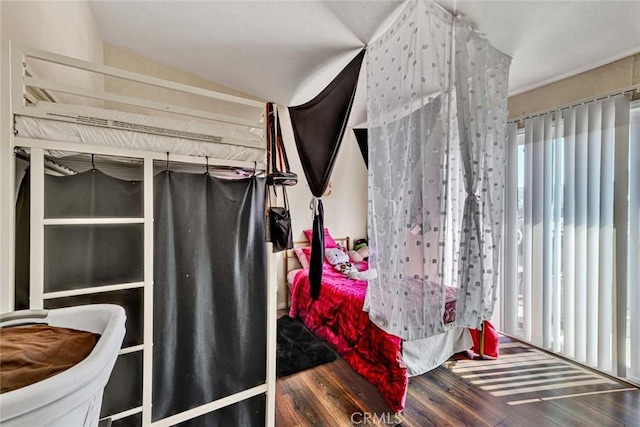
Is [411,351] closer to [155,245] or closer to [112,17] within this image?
[155,245]

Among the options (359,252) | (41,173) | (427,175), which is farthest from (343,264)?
(41,173)

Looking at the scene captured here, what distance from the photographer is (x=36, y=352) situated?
1.64 ft

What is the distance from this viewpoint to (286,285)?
11.8 ft

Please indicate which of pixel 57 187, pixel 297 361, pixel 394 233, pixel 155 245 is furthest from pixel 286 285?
pixel 57 187

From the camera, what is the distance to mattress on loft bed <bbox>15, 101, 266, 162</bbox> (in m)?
0.99

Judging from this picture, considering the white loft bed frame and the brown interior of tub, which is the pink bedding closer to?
the white loft bed frame

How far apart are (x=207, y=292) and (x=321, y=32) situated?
1956 millimetres

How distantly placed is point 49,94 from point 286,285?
296 cm

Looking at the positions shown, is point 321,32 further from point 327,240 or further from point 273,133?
point 327,240

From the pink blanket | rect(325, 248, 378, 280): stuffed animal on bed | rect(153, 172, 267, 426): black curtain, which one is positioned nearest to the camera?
rect(153, 172, 267, 426): black curtain

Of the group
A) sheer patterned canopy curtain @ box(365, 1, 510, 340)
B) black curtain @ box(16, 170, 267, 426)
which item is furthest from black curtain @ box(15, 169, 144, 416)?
sheer patterned canopy curtain @ box(365, 1, 510, 340)

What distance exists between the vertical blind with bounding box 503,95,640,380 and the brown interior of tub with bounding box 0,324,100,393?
325cm

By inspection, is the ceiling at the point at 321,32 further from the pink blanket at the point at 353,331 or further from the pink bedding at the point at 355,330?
the pink blanket at the point at 353,331

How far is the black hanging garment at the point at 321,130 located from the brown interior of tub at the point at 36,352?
1607 mm
